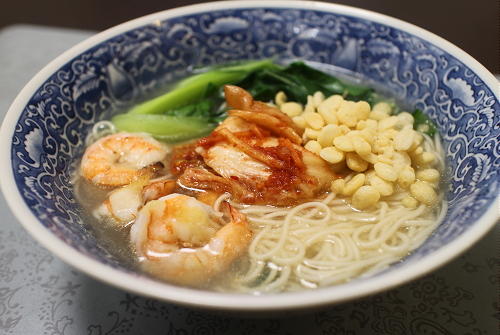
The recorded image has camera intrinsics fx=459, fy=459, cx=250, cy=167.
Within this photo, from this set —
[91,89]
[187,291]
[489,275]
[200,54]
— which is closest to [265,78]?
[200,54]

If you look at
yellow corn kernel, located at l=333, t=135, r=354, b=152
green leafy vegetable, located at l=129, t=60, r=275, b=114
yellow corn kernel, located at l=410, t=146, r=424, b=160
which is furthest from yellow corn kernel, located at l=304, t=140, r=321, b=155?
green leafy vegetable, located at l=129, t=60, r=275, b=114

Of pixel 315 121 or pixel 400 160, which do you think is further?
pixel 315 121

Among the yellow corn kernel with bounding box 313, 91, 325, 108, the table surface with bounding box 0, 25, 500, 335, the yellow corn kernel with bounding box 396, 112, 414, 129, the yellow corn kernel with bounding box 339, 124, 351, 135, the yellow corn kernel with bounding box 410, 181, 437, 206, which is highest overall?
the yellow corn kernel with bounding box 396, 112, 414, 129

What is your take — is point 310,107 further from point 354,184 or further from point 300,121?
point 354,184

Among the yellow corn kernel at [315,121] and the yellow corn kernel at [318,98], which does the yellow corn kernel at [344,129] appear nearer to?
the yellow corn kernel at [315,121]

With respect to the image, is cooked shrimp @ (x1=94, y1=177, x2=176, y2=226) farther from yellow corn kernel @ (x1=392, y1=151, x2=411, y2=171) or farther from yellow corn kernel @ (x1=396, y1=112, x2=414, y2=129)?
yellow corn kernel @ (x1=396, y1=112, x2=414, y2=129)

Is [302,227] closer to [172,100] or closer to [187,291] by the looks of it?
→ [187,291]

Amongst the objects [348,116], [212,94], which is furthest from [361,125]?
[212,94]
